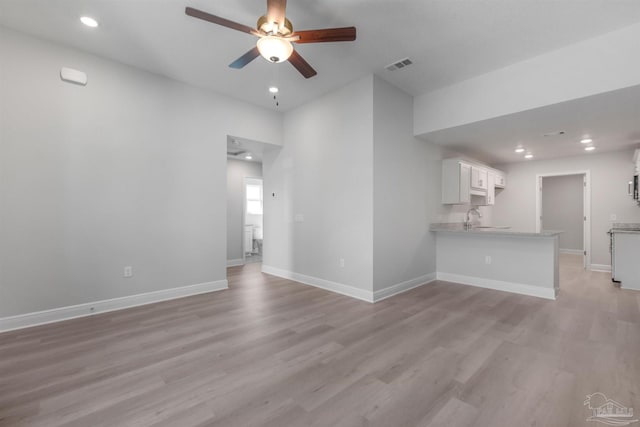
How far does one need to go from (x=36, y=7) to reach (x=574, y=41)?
5.59 meters

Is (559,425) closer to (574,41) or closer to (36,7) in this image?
(574,41)

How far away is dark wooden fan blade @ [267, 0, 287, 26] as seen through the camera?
2.07 meters

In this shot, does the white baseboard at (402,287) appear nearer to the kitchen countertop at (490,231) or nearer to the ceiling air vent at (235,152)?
the kitchen countertop at (490,231)

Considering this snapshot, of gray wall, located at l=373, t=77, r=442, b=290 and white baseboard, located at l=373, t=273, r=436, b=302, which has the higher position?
gray wall, located at l=373, t=77, r=442, b=290

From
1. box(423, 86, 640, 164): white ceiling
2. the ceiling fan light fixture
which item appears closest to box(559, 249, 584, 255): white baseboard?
box(423, 86, 640, 164): white ceiling

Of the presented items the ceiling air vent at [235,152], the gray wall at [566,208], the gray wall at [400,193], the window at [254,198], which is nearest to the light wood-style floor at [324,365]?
the gray wall at [400,193]

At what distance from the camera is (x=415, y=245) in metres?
4.67

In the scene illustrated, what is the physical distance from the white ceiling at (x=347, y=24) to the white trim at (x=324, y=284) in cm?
311

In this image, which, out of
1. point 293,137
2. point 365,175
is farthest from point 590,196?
point 293,137

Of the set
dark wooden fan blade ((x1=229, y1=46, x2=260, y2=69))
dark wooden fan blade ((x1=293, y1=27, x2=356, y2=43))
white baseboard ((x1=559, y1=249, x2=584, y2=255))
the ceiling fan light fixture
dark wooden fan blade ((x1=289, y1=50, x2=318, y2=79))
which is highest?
dark wooden fan blade ((x1=229, y1=46, x2=260, y2=69))

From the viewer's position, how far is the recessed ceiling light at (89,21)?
2.78 m

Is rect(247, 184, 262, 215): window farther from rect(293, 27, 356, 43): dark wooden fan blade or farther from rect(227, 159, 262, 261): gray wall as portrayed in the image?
rect(293, 27, 356, 43): dark wooden fan blade

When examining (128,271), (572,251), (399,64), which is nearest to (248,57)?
(399,64)

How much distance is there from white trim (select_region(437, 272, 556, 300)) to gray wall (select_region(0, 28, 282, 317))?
407cm
